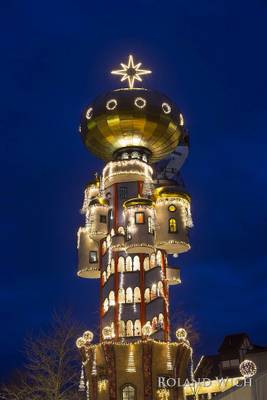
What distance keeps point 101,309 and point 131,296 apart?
3.38 meters

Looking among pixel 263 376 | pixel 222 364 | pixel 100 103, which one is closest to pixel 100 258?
pixel 100 103

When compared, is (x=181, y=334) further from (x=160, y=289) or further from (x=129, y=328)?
(x=129, y=328)

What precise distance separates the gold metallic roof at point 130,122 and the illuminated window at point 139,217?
7311mm

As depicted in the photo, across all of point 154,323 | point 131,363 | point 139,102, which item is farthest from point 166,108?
point 131,363

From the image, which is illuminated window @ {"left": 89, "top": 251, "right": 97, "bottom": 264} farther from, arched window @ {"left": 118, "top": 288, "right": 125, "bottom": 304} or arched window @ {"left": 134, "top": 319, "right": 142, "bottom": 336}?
arched window @ {"left": 134, "top": 319, "right": 142, "bottom": 336}

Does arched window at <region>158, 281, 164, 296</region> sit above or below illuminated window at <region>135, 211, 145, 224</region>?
below

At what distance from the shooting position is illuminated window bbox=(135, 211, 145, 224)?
49250mm

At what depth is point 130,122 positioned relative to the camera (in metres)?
52.0

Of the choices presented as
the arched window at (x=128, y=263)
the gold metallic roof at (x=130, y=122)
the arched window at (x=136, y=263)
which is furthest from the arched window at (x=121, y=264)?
the gold metallic roof at (x=130, y=122)

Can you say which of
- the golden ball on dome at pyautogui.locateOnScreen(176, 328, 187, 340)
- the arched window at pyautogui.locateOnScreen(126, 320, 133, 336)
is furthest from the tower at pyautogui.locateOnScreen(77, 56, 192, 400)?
the golden ball on dome at pyautogui.locateOnScreen(176, 328, 187, 340)

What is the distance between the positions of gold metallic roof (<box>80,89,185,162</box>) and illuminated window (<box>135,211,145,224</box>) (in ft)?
24.0

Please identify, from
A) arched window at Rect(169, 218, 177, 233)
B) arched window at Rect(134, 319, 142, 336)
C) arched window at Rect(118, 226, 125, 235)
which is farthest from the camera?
arched window at Rect(169, 218, 177, 233)

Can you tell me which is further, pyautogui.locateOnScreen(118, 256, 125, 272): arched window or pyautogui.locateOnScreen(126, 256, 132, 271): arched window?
pyautogui.locateOnScreen(126, 256, 132, 271): arched window

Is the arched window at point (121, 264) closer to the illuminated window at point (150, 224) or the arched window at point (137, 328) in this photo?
the illuminated window at point (150, 224)
